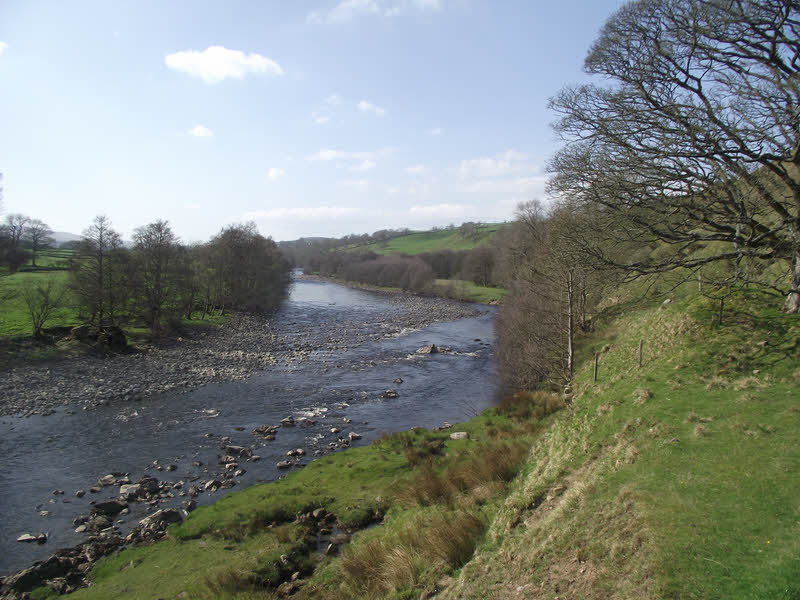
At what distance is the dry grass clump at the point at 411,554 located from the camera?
8320 millimetres

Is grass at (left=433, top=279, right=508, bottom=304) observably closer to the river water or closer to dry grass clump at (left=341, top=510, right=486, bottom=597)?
the river water

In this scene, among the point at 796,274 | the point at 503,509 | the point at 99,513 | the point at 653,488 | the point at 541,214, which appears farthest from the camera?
the point at 541,214

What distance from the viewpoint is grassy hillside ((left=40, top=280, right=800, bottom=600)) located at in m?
6.02

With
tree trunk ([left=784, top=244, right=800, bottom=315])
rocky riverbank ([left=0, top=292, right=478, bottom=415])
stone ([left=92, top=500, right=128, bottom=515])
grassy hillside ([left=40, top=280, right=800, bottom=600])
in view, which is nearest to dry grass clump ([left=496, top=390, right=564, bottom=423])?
grassy hillside ([left=40, top=280, right=800, bottom=600])

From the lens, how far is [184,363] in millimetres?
31328

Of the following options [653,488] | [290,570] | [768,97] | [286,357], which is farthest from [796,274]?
[286,357]

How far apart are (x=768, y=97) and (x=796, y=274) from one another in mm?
4509

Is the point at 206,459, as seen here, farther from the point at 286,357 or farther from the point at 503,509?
the point at 286,357

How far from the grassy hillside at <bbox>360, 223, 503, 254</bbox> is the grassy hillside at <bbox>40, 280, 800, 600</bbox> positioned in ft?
335

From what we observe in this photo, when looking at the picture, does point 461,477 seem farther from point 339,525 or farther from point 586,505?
point 586,505

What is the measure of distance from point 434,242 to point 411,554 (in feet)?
478

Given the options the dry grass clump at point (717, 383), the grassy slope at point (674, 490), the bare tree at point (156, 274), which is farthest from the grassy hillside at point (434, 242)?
the dry grass clump at point (717, 383)

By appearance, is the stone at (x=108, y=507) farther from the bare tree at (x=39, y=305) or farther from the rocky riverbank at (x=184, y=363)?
the bare tree at (x=39, y=305)

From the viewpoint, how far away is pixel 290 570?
9.86m
